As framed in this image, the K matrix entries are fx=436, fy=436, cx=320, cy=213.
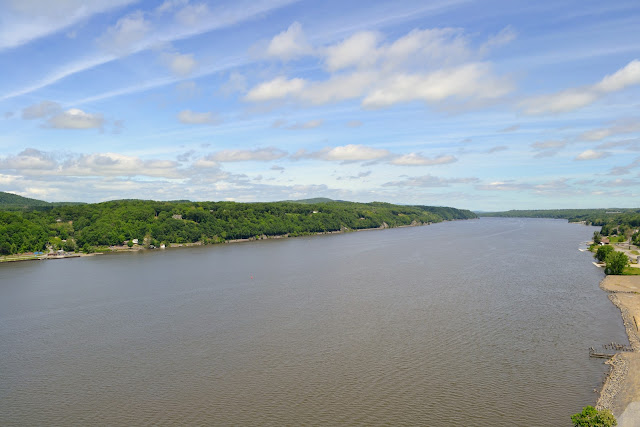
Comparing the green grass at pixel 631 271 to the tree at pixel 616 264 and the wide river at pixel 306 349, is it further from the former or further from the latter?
the wide river at pixel 306 349

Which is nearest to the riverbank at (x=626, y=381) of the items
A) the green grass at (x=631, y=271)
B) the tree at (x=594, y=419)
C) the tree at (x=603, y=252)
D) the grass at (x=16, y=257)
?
the tree at (x=594, y=419)

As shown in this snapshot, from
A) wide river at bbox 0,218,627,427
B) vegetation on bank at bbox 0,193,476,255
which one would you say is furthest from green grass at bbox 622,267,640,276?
vegetation on bank at bbox 0,193,476,255

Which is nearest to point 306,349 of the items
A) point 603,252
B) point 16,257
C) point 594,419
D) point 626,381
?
point 594,419

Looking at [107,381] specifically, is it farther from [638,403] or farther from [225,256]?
[225,256]

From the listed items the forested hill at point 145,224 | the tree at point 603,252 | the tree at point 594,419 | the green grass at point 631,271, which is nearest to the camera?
the tree at point 594,419

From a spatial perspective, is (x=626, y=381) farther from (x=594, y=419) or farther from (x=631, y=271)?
(x=631, y=271)

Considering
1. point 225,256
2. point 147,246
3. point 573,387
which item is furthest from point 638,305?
point 147,246
